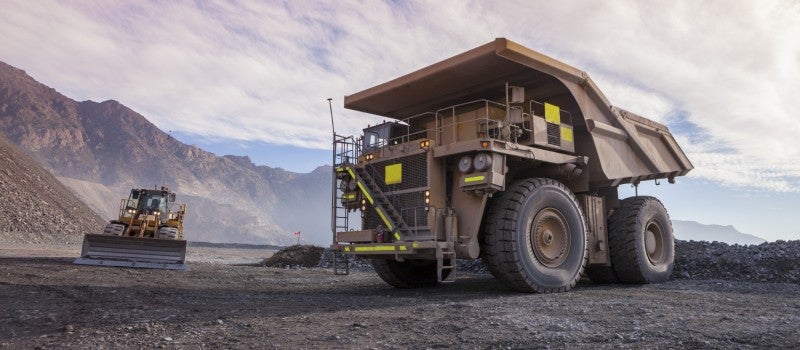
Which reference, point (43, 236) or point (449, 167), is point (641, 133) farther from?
point (43, 236)

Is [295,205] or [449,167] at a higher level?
[295,205]

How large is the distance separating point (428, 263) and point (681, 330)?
18.7ft

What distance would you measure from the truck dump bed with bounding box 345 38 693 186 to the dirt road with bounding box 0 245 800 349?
9.39 ft

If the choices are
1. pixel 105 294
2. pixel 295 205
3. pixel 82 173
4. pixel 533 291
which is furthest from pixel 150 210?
pixel 295 205

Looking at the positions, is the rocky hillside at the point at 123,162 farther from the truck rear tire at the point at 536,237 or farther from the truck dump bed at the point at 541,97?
the truck rear tire at the point at 536,237

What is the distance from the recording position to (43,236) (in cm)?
3466

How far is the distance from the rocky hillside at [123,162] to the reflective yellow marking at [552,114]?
11156 cm


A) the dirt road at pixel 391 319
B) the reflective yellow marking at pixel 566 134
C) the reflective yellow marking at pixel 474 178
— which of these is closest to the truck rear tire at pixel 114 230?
the dirt road at pixel 391 319

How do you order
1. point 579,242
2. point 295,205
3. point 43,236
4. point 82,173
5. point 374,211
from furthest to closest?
point 295,205 < point 82,173 < point 43,236 < point 374,211 < point 579,242

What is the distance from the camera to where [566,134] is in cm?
941

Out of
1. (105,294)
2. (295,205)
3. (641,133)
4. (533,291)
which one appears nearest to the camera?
(105,294)

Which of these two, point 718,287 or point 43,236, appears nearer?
point 718,287

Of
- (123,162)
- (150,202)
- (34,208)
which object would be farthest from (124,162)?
(150,202)

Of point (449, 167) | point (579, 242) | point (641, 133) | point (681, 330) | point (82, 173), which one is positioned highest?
point (82, 173)
